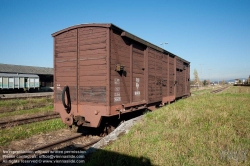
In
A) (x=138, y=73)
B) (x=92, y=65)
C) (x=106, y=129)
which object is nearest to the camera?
(x=92, y=65)

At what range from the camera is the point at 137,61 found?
25.8 ft

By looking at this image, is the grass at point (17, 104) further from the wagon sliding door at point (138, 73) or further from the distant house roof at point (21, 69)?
the distant house roof at point (21, 69)

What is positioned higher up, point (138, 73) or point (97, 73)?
point (138, 73)

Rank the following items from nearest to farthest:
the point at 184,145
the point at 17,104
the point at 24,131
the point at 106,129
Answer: the point at 184,145, the point at 106,129, the point at 24,131, the point at 17,104

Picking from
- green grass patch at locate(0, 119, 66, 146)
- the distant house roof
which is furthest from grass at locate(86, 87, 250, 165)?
the distant house roof

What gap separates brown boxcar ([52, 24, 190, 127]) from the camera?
6.09 meters

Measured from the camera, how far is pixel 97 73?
20.4 feet

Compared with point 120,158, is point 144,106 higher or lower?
higher

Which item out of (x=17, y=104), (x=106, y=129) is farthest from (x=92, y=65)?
(x=17, y=104)

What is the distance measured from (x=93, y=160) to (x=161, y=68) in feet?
24.8

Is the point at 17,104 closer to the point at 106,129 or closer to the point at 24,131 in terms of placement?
the point at 24,131

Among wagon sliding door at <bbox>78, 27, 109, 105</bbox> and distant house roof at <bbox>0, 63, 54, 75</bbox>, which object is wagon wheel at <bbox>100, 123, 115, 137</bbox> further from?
distant house roof at <bbox>0, 63, 54, 75</bbox>

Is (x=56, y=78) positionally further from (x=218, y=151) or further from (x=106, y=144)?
(x=218, y=151)

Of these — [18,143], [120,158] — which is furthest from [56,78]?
[120,158]
